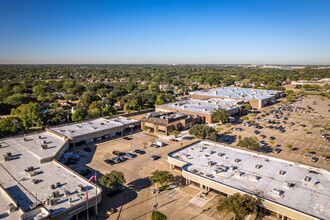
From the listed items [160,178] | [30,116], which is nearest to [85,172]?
[160,178]

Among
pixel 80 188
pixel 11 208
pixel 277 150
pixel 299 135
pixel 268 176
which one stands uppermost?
pixel 11 208

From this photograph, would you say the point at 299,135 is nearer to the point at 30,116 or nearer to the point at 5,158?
the point at 5,158

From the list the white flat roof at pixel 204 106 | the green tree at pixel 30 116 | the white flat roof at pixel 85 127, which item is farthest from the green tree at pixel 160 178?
the green tree at pixel 30 116

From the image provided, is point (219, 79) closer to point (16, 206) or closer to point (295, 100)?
point (295, 100)

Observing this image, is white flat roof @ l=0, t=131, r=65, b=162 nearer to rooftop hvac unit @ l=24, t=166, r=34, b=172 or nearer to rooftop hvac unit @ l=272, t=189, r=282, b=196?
rooftop hvac unit @ l=24, t=166, r=34, b=172

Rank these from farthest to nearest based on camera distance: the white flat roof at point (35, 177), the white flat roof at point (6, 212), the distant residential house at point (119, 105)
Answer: the distant residential house at point (119, 105) → the white flat roof at point (35, 177) → the white flat roof at point (6, 212)

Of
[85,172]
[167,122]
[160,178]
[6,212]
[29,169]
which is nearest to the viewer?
[6,212]

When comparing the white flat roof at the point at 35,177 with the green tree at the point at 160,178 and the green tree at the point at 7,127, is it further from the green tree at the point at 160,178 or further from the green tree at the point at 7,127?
the green tree at the point at 7,127
